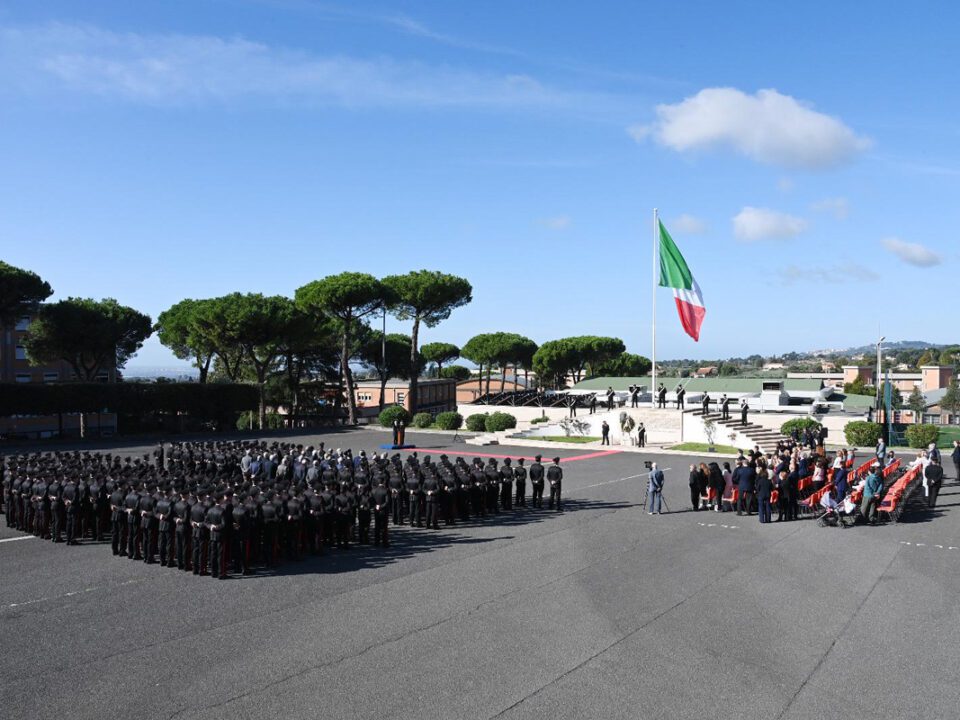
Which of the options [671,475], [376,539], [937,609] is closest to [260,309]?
[671,475]

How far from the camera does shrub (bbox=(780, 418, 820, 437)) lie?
35094mm

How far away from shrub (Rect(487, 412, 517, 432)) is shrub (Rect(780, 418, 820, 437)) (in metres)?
14.0

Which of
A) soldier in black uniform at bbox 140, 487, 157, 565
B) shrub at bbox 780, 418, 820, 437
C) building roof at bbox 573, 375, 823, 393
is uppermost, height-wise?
building roof at bbox 573, 375, 823, 393

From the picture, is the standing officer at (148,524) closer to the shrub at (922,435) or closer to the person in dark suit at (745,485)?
the person in dark suit at (745,485)

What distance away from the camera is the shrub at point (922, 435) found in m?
33.3

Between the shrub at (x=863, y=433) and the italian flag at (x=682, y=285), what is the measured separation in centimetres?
827

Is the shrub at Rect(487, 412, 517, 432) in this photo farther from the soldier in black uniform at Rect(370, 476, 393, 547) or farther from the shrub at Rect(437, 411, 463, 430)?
the soldier in black uniform at Rect(370, 476, 393, 547)

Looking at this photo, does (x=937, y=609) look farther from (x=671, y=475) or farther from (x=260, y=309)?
(x=260, y=309)

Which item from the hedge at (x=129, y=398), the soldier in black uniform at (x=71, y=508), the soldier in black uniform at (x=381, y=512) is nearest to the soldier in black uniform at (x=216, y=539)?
the soldier in black uniform at (x=381, y=512)

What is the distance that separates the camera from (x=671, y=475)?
26.0m

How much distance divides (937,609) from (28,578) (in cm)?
1405

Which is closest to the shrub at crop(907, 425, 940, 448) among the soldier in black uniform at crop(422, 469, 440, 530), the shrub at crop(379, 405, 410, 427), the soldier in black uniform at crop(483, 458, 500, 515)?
the soldier in black uniform at crop(483, 458, 500, 515)

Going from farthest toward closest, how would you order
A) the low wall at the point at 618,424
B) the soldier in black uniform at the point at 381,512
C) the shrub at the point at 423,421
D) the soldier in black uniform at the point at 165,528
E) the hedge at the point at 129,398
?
the shrub at the point at 423,421 → the hedge at the point at 129,398 → the low wall at the point at 618,424 → the soldier in black uniform at the point at 381,512 → the soldier in black uniform at the point at 165,528

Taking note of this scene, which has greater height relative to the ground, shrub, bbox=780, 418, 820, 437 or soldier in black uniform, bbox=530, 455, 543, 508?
shrub, bbox=780, 418, 820, 437
